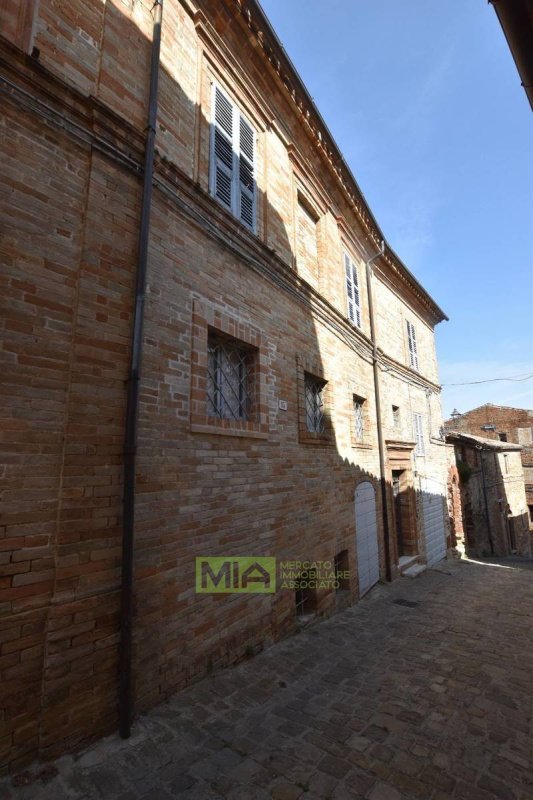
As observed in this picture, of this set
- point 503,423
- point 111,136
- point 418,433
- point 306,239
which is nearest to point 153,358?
point 111,136

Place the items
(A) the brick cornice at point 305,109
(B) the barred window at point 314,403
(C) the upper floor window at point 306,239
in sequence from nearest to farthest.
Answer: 1. (A) the brick cornice at point 305,109
2. (B) the barred window at point 314,403
3. (C) the upper floor window at point 306,239

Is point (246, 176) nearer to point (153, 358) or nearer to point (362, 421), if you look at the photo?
point (153, 358)

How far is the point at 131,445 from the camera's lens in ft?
10.3

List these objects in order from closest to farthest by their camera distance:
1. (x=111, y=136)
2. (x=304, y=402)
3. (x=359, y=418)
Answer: (x=111, y=136) < (x=304, y=402) < (x=359, y=418)

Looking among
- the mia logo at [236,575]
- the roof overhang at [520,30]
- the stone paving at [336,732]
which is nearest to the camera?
the roof overhang at [520,30]

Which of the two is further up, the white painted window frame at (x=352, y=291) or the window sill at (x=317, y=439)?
the white painted window frame at (x=352, y=291)

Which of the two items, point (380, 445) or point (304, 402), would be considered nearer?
point (304, 402)

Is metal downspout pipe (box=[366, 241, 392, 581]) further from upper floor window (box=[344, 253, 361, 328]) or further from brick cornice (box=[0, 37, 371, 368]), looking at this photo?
brick cornice (box=[0, 37, 371, 368])

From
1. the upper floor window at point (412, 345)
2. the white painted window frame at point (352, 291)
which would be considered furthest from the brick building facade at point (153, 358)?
the upper floor window at point (412, 345)

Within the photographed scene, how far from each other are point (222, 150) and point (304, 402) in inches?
151

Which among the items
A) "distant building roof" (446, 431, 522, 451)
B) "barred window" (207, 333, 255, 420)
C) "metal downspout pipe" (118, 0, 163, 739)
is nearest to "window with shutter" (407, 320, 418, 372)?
"distant building roof" (446, 431, 522, 451)

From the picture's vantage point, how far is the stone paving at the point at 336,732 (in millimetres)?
2566

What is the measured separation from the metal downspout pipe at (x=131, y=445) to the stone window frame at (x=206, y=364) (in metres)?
0.78

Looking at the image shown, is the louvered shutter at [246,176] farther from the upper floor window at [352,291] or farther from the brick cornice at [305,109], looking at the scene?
the upper floor window at [352,291]
